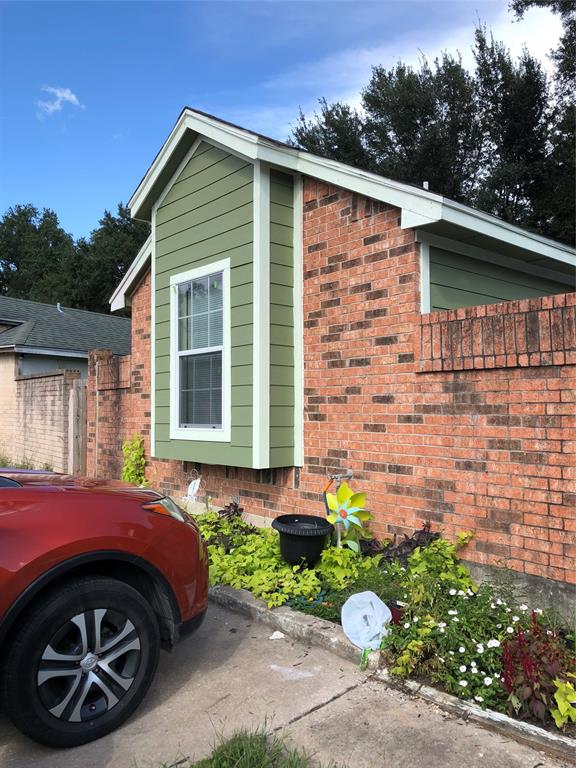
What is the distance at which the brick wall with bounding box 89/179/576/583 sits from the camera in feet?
12.0

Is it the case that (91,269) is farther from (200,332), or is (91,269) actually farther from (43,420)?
(200,332)

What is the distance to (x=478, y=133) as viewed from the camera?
1772 centimetres

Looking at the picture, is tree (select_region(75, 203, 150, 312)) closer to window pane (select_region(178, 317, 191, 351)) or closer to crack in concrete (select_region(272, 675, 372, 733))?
window pane (select_region(178, 317, 191, 351))

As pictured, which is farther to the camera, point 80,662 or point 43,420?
point 43,420

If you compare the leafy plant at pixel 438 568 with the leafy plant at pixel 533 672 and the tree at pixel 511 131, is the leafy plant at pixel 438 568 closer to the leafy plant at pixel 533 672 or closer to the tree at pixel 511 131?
the leafy plant at pixel 533 672

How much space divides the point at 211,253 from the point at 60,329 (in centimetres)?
1266

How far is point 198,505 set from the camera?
6.61m

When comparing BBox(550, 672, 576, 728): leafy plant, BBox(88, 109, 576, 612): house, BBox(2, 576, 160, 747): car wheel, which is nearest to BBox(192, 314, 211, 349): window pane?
BBox(88, 109, 576, 612): house

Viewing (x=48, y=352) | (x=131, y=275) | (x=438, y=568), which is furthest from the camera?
(x=48, y=352)

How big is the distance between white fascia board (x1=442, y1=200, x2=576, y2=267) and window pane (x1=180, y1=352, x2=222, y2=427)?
269 centimetres

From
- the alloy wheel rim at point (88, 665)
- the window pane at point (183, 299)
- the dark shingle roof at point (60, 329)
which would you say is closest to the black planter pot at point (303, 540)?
the alloy wheel rim at point (88, 665)

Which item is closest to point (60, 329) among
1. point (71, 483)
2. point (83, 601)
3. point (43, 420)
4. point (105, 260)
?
point (43, 420)

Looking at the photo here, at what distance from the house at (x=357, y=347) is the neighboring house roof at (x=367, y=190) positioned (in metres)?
0.02

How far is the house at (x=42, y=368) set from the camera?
10367 millimetres
